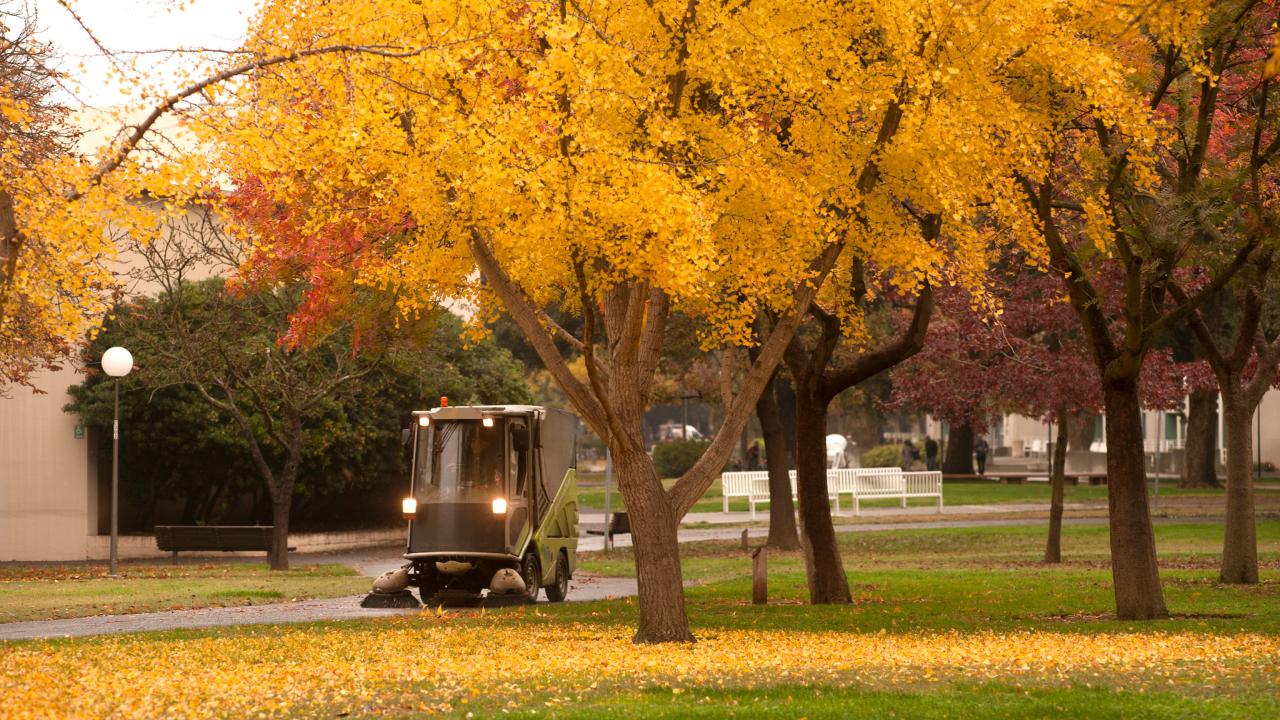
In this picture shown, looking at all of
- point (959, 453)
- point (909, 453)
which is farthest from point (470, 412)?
point (909, 453)

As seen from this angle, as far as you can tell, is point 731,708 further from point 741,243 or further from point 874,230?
point 874,230

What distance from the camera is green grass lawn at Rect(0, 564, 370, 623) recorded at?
1883cm

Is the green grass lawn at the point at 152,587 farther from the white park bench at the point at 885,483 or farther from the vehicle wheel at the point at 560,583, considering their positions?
the white park bench at the point at 885,483

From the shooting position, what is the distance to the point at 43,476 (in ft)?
97.9

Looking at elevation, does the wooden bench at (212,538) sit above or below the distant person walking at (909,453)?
below

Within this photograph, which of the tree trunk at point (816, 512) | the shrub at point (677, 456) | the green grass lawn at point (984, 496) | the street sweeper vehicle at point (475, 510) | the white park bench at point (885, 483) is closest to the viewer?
the tree trunk at point (816, 512)

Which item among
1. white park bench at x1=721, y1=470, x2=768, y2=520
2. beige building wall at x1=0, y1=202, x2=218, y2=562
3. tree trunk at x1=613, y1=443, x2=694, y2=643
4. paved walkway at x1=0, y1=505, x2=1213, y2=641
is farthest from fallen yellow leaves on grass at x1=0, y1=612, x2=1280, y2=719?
white park bench at x1=721, y1=470, x2=768, y2=520

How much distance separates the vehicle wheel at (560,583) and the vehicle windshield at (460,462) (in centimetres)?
173

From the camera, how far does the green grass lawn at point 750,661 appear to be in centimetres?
910

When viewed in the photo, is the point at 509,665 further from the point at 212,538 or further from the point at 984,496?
the point at 984,496

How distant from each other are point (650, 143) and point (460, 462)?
8145 mm

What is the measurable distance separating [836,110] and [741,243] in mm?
1480

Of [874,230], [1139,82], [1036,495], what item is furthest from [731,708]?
[1036,495]

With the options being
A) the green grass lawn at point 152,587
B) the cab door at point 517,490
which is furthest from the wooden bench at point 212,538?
the cab door at point 517,490
